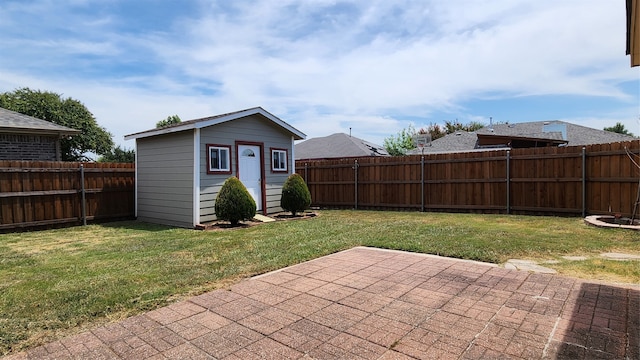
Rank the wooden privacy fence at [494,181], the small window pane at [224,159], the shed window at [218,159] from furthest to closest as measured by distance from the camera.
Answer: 1. the small window pane at [224,159]
2. the shed window at [218,159]
3. the wooden privacy fence at [494,181]

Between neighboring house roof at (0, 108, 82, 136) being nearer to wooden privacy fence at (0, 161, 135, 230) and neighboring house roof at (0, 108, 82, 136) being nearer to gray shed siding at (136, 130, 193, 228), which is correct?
wooden privacy fence at (0, 161, 135, 230)

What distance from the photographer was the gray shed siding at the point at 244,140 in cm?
921

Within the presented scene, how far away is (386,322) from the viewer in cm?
292

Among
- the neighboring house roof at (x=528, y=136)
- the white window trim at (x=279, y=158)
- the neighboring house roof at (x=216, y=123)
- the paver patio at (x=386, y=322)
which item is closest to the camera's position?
the paver patio at (x=386, y=322)

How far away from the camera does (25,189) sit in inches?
344

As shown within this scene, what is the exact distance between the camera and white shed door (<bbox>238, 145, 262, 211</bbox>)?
10188 mm

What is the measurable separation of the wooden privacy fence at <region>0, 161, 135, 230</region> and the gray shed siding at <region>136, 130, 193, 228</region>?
0.57m

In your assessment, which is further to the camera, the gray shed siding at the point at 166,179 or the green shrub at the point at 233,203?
the gray shed siding at the point at 166,179

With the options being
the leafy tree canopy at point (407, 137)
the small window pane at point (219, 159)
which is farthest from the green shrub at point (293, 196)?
the leafy tree canopy at point (407, 137)

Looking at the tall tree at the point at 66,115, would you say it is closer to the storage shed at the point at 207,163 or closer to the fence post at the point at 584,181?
the storage shed at the point at 207,163


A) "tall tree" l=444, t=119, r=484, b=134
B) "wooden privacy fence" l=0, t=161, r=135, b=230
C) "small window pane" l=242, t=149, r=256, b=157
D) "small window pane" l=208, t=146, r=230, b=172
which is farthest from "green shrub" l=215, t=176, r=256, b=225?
"tall tree" l=444, t=119, r=484, b=134

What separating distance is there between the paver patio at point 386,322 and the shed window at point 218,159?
19.0ft

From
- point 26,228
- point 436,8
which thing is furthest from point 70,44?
point 436,8

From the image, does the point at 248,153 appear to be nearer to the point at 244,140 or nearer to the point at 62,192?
the point at 244,140
